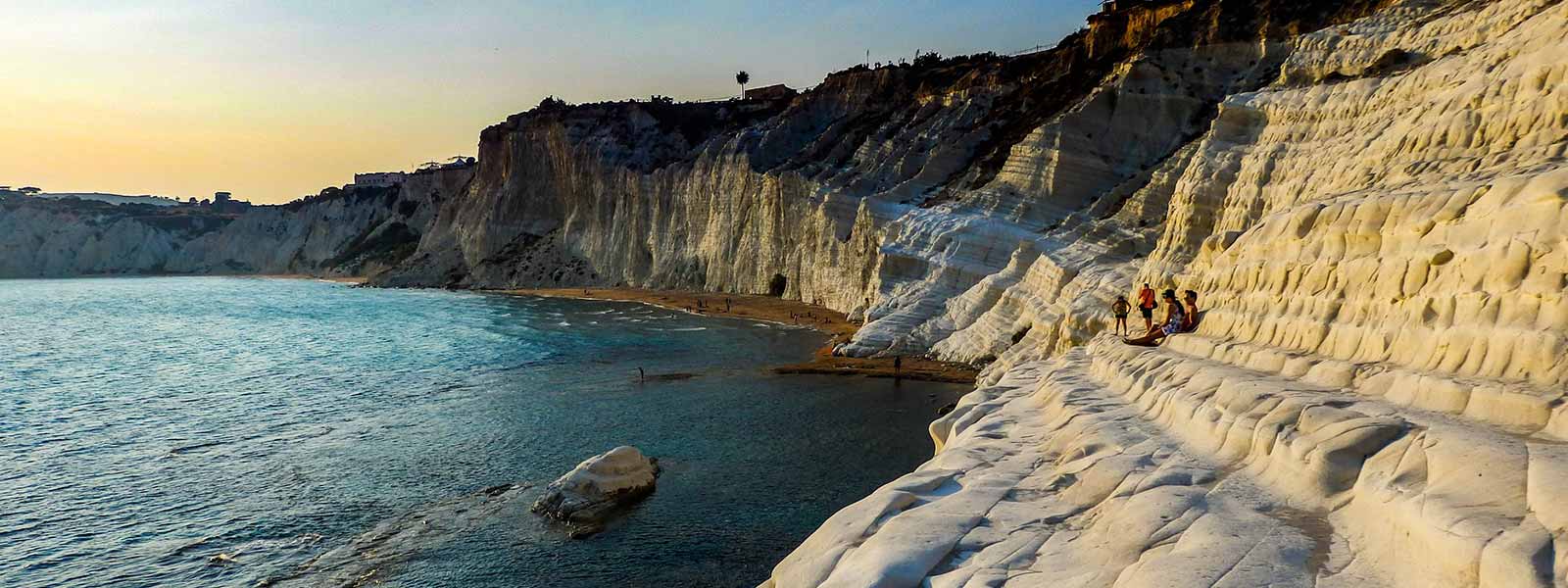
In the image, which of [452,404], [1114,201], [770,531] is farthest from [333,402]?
[1114,201]

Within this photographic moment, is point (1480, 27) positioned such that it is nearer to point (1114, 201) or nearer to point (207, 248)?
point (1114, 201)

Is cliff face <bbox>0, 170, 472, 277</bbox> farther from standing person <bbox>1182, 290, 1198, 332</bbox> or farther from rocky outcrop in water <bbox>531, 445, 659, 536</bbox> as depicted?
standing person <bbox>1182, 290, 1198, 332</bbox>

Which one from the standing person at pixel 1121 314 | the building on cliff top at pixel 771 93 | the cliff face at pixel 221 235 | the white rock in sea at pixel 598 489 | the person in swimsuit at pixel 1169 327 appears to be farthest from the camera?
the cliff face at pixel 221 235

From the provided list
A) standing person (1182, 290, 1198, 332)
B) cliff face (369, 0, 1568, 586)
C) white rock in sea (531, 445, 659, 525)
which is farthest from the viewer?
white rock in sea (531, 445, 659, 525)

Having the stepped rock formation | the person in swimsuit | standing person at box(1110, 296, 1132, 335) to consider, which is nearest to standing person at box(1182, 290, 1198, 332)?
the person in swimsuit

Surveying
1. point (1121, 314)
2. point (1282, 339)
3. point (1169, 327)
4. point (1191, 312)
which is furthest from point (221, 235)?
point (1282, 339)

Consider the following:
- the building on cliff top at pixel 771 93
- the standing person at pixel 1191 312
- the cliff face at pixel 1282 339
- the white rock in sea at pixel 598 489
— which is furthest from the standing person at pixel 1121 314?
the building on cliff top at pixel 771 93

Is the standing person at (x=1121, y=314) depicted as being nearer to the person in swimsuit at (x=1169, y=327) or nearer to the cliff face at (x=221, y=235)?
the person in swimsuit at (x=1169, y=327)
